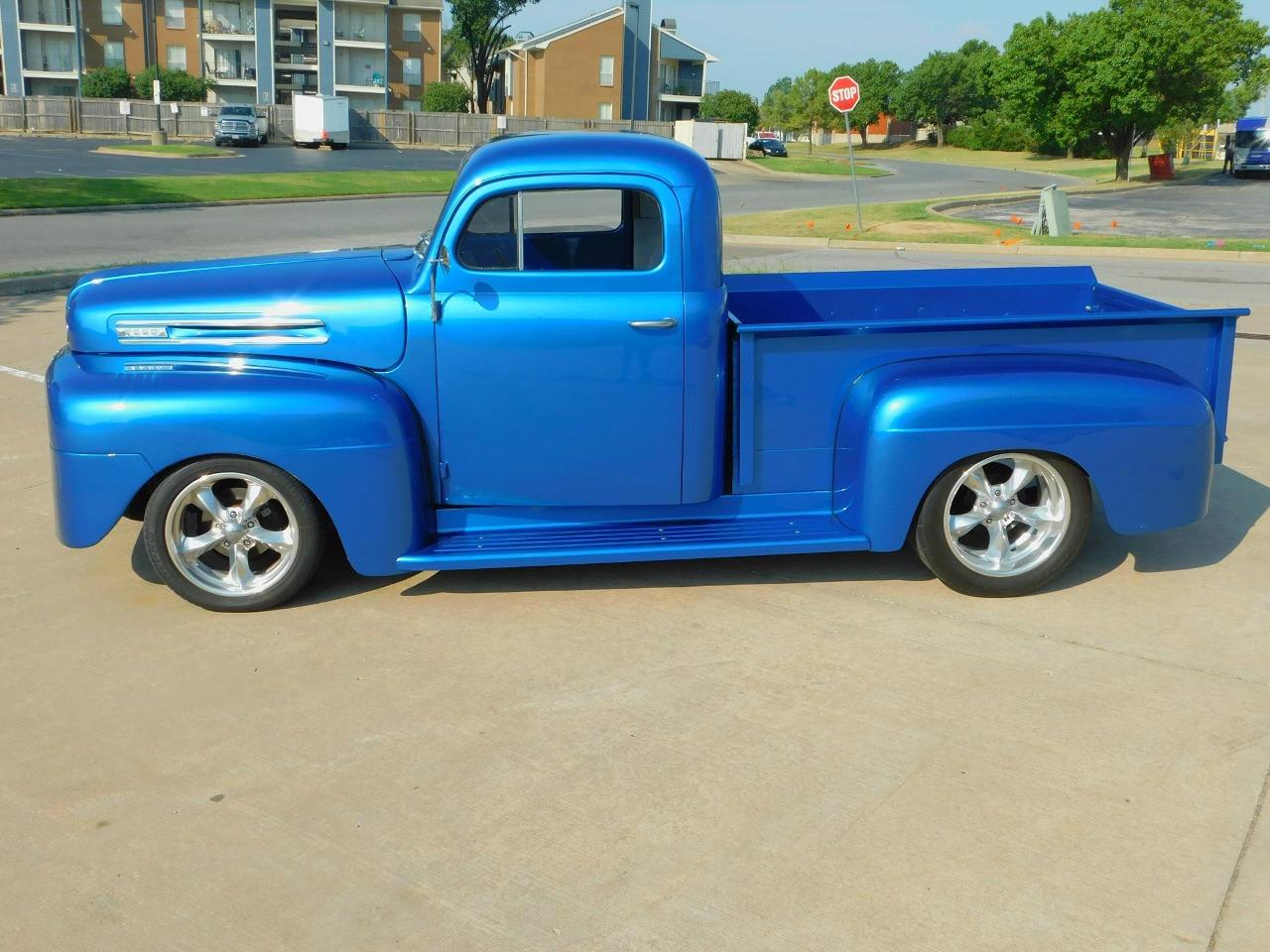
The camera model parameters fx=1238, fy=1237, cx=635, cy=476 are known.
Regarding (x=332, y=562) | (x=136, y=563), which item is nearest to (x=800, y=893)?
(x=332, y=562)

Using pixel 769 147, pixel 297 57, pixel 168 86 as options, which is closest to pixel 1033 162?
pixel 769 147

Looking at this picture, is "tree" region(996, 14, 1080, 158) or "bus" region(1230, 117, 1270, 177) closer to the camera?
"tree" region(996, 14, 1080, 158)

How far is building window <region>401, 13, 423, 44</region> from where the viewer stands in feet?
248

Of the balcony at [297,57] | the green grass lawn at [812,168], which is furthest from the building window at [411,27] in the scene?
the green grass lawn at [812,168]

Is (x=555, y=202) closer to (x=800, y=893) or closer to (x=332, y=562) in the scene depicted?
(x=332, y=562)

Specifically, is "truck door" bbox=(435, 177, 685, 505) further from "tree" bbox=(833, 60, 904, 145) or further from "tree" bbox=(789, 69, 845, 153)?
"tree" bbox=(789, 69, 845, 153)

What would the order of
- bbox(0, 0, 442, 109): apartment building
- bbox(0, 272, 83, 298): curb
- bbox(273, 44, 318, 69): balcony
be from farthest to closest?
1. bbox(273, 44, 318, 69): balcony
2. bbox(0, 0, 442, 109): apartment building
3. bbox(0, 272, 83, 298): curb

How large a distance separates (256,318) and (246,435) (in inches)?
20.6

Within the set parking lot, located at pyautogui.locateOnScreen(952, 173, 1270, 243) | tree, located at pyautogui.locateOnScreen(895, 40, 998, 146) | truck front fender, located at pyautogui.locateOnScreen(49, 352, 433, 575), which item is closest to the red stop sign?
parking lot, located at pyautogui.locateOnScreen(952, 173, 1270, 243)

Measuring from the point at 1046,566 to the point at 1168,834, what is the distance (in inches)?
69.9

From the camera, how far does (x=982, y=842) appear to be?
3412 millimetres

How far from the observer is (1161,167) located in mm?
42312

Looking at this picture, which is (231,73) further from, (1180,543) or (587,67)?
(1180,543)

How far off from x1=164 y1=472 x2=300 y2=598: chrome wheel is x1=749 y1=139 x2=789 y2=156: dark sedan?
65.4 metres
